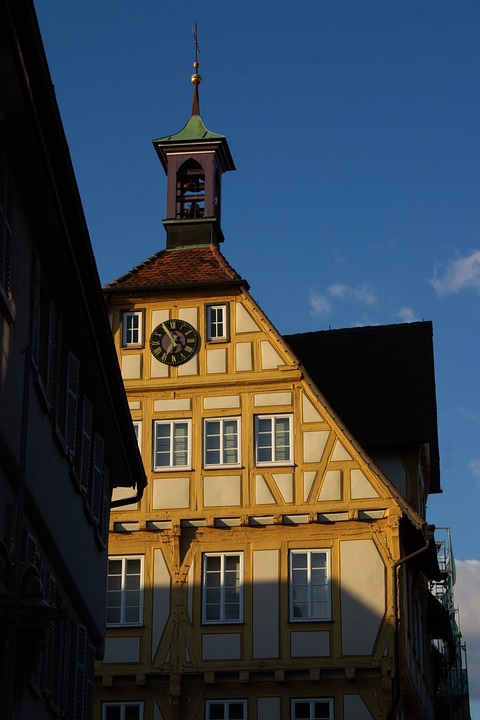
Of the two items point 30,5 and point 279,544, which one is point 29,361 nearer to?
point 30,5

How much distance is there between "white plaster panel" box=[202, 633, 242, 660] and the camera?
29562mm

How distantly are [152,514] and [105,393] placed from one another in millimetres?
11366

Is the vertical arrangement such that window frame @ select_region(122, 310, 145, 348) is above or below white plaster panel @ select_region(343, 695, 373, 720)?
above

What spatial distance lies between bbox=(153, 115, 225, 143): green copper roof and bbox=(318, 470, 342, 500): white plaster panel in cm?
1032

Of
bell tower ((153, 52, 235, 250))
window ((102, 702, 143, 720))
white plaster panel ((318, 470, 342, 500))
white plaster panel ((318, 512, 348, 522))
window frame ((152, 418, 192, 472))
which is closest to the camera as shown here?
window ((102, 702, 143, 720))

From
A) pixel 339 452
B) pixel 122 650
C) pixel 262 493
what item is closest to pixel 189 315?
pixel 262 493

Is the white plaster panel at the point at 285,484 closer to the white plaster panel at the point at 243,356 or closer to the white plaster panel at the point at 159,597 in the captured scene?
the white plaster panel at the point at 243,356

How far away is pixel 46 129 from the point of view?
13.4m

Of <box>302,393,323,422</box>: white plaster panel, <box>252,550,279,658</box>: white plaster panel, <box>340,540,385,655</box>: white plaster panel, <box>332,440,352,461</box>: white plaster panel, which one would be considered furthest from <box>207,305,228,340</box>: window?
<box>340,540,385,655</box>: white plaster panel

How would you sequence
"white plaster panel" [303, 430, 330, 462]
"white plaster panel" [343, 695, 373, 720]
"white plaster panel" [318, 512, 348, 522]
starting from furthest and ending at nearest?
"white plaster panel" [303, 430, 330, 462] → "white plaster panel" [318, 512, 348, 522] → "white plaster panel" [343, 695, 373, 720]

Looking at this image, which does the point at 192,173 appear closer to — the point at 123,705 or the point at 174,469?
the point at 174,469

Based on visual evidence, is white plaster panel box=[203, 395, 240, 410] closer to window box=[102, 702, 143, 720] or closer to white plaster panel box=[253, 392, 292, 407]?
white plaster panel box=[253, 392, 292, 407]

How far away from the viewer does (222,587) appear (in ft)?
98.8

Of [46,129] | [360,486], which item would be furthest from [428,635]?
[46,129]
